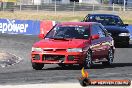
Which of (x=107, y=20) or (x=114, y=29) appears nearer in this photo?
(x=114, y=29)

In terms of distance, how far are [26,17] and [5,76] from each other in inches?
2048

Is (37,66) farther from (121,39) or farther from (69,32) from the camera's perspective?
(121,39)

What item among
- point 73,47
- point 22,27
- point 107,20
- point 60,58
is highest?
point 73,47

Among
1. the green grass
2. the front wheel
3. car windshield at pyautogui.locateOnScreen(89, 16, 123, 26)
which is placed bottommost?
the green grass

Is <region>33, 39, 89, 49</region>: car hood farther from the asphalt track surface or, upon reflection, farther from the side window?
the side window

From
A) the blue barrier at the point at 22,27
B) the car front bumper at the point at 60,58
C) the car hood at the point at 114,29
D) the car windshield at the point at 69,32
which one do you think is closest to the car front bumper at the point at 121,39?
the car hood at the point at 114,29

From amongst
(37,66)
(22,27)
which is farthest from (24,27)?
(37,66)

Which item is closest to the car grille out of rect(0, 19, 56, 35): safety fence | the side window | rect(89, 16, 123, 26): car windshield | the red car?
the red car

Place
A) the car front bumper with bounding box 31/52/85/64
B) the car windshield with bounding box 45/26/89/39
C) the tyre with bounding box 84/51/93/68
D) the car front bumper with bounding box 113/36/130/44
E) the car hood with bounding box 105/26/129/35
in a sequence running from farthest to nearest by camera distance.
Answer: the car front bumper with bounding box 113/36/130/44, the car hood with bounding box 105/26/129/35, the car windshield with bounding box 45/26/89/39, the tyre with bounding box 84/51/93/68, the car front bumper with bounding box 31/52/85/64

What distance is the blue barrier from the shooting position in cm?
4384

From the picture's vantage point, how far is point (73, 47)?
59.1 feet

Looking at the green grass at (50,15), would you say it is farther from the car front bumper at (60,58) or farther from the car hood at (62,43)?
the car front bumper at (60,58)

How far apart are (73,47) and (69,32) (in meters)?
1.32

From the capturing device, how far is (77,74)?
54.1 ft
